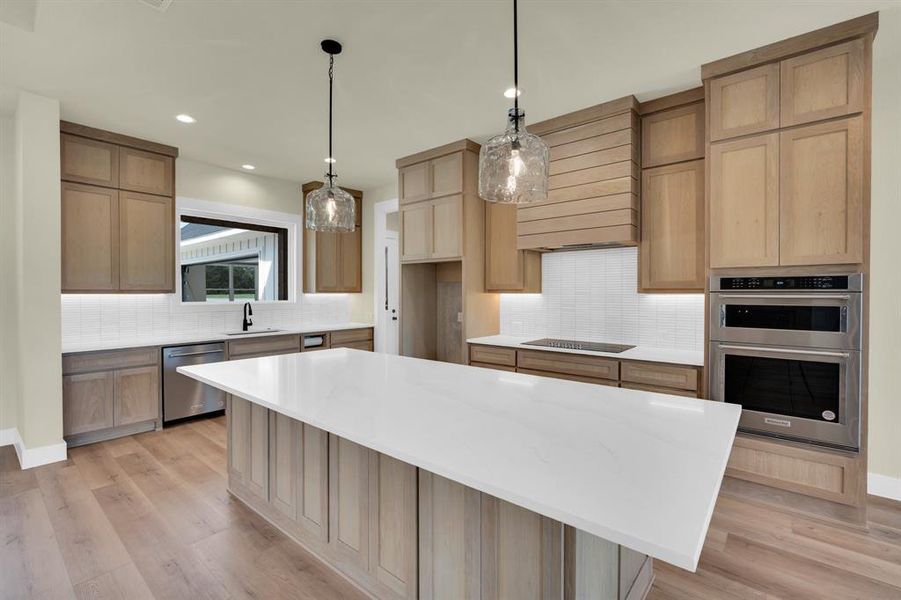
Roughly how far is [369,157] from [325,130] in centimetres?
79

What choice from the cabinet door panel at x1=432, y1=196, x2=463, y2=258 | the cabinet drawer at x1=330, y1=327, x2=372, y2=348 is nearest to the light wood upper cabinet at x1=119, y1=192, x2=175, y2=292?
the cabinet drawer at x1=330, y1=327, x2=372, y2=348

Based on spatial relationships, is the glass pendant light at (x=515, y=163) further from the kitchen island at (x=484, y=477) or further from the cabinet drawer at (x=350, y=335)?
the cabinet drawer at (x=350, y=335)

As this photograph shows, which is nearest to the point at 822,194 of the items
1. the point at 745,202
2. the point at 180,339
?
the point at 745,202

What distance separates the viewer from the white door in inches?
228

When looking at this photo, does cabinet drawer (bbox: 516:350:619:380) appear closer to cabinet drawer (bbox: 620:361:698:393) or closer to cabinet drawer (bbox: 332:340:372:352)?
cabinet drawer (bbox: 620:361:698:393)

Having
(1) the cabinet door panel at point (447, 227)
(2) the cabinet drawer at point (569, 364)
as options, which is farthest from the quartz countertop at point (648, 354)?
(1) the cabinet door panel at point (447, 227)

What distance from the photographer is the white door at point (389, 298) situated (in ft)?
19.0

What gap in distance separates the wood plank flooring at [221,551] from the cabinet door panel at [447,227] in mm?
2636

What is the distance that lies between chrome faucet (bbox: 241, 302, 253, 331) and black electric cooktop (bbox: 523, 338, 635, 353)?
129 inches

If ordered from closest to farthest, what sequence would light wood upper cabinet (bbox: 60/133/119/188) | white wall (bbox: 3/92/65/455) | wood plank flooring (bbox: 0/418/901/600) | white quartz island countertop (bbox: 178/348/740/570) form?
1. white quartz island countertop (bbox: 178/348/740/570)
2. wood plank flooring (bbox: 0/418/901/600)
3. white wall (bbox: 3/92/65/455)
4. light wood upper cabinet (bbox: 60/133/119/188)

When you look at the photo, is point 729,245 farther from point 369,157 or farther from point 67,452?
point 67,452

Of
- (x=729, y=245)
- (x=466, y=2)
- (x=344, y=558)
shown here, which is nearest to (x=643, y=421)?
(x=344, y=558)

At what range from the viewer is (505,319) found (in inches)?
176

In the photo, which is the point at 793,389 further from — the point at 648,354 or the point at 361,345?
the point at 361,345
